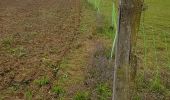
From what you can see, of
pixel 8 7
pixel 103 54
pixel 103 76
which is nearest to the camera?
pixel 103 76

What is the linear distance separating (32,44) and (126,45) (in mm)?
7732

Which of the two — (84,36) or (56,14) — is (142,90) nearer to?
(84,36)

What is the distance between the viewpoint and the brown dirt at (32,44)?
25.5ft

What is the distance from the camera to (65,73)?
841cm

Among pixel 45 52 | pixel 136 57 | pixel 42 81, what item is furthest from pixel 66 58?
pixel 136 57

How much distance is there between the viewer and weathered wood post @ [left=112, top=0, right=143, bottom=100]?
3.85 meters

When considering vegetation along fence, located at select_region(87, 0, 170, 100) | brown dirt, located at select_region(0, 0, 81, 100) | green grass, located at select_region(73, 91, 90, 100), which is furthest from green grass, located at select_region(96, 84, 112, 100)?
brown dirt, located at select_region(0, 0, 81, 100)

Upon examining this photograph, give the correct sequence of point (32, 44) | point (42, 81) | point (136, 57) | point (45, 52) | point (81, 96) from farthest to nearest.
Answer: point (32, 44) → point (45, 52) → point (42, 81) → point (81, 96) → point (136, 57)

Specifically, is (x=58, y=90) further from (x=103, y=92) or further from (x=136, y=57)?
(x=136, y=57)

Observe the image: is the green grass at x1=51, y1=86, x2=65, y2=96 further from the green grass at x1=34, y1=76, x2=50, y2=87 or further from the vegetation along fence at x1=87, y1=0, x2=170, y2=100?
the vegetation along fence at x1=87, y1=0, x2=170, y2=100

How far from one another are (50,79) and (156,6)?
645 inches

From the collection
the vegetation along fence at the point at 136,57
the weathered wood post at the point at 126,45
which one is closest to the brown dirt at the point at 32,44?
the vegetation along fence at the point at 136,57

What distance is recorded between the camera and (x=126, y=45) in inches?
154

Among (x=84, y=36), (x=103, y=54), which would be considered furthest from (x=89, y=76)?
(x=84, y=36)
